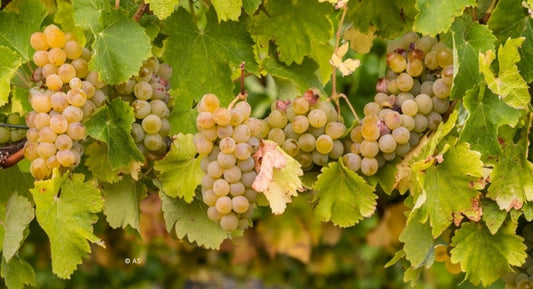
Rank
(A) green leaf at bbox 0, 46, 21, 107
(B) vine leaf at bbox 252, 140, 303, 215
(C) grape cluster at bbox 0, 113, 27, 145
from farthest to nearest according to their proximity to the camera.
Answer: (C) grape cluster at bbox 0, 113, 27, 145 → (A) green leaf at bbox 0, 46, 21, 107 → (B) vine leaf at bbox 252, 140, 303, 215

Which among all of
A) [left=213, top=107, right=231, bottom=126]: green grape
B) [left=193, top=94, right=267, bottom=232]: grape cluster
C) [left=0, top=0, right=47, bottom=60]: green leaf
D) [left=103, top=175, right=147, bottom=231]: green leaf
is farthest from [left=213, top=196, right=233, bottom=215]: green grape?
[left=0, top=0, right=47, bottom=60]: green leaf

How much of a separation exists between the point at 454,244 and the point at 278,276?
3.80m

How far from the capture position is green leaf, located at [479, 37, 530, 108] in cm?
106

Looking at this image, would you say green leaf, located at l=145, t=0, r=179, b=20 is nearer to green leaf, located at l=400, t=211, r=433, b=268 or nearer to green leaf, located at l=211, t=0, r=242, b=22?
green leaf, located at l=211, t=0, r=242, b=22

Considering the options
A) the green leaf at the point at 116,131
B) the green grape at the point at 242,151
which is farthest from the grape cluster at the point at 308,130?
the green leaf at the point at 116,131

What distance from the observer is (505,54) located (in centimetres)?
Result: 108

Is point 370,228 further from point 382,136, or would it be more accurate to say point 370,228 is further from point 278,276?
point 382,136

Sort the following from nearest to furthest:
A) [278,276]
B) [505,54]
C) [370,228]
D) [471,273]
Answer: [505,54], [471,273], [370,228], [278,276]

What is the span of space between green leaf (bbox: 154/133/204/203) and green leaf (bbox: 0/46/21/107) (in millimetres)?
248

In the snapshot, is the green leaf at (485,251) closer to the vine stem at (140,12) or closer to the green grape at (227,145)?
the green grape at (227,145)

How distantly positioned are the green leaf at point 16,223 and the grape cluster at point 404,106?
519 millimetres

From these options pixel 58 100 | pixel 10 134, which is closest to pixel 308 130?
pixel 58 100

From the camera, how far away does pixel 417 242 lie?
121 cm

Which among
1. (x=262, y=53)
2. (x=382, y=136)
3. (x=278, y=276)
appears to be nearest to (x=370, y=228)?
(x=278, y=276)
